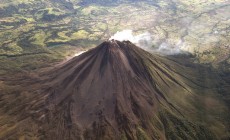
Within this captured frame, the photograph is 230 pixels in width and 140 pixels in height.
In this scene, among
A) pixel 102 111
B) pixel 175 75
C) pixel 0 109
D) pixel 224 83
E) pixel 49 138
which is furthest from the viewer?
pixel 224 83

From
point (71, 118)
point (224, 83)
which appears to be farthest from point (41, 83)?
point (224, 83)

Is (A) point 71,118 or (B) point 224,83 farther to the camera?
(B) point 224,83

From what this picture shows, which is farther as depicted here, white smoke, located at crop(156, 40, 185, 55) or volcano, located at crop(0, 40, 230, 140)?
white smoke, located at crop(156, 40, 185, 55)

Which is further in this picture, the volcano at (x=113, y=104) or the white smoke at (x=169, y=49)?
the white smoke at (x=169, y=49)

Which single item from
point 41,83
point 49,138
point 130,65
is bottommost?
point 49,138

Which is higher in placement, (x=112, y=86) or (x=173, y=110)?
(x=112, y=86)

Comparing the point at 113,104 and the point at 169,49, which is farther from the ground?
the point at 169,49

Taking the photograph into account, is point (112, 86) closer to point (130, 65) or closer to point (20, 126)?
point (130, 65)

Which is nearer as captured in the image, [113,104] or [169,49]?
[113,104]
